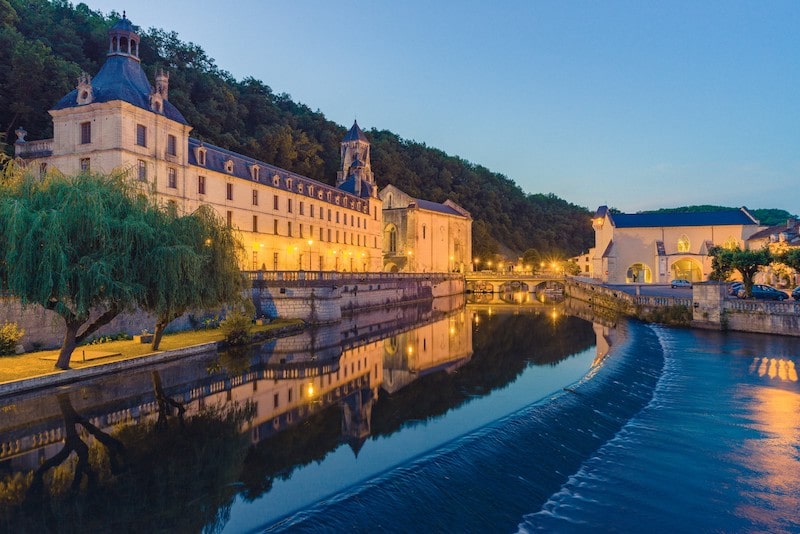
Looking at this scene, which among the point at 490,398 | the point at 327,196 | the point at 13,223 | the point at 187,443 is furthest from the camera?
the point at 327,196

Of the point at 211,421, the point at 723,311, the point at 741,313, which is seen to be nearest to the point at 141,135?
the point at 211,421

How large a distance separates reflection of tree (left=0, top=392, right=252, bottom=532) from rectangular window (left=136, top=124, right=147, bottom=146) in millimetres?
24659

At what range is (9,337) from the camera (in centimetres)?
1927

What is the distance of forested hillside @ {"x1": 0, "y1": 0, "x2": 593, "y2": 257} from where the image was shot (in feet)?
153

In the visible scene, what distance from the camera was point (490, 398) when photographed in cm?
1747

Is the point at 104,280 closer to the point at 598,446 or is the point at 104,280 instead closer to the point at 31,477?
the point at 31,477

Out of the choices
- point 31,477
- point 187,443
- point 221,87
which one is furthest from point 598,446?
point 221,87

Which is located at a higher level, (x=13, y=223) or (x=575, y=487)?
(x=13, y=223)

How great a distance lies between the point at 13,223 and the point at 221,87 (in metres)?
68.5

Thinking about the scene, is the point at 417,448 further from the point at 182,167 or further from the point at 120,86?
the point at 182,167

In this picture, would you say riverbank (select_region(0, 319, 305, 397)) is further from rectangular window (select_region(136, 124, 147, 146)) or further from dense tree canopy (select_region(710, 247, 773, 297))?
dense tree canopy (select_region(710, 247, 773, 297))

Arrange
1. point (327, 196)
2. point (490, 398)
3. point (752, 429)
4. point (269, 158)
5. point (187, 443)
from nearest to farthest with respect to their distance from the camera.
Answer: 1. point (187, 443)
2. point (752, 429)
3. point (490, 398)
4. point (327, 196)
5. point (269, 158)

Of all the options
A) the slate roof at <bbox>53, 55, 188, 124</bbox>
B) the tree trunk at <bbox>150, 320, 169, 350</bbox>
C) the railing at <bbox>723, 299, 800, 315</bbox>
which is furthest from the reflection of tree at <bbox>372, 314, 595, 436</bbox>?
the slate roof at <bbox>53, 55, 188, 124</bbox>

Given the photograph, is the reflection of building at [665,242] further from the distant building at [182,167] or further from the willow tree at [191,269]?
the willow tree at [191,269]
